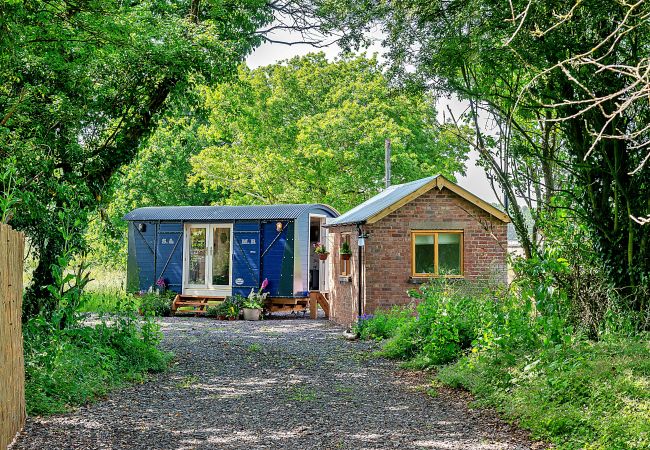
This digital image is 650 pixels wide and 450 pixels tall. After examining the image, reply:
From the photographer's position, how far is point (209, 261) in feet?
68.5

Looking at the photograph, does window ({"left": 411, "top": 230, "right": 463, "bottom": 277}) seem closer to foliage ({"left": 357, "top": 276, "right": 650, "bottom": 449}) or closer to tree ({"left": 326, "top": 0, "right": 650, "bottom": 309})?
foliage ({"left": 357, "top": 276, "right": 650, "bottom": 449})

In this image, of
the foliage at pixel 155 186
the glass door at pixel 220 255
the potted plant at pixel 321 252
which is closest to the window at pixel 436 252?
the potted plant at pixel 321 252

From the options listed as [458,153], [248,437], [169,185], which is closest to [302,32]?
[248,437]

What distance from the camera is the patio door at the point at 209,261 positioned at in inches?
819

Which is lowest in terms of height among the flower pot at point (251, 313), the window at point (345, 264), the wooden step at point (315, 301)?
the flower pot at point (251, 313)

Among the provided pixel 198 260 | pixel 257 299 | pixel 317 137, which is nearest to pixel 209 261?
pixel 198 260

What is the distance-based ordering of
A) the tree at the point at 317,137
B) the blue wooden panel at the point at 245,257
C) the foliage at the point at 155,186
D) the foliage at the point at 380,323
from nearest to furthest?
1. the foliage at the point at 380,323
2. the blue wooden panel at the point at 245,257
3. the tree at the point at 317,137
4. the foliage at the point at 155,186

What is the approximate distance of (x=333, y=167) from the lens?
88.3ft

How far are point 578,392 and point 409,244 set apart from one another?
9422 mm

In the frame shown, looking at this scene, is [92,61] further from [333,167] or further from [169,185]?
[169,185]

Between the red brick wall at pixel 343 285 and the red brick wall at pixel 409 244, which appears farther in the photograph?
the red brick wall at pixel 343 285

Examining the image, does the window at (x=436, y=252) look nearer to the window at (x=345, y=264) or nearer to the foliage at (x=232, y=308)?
the window at (x=345, y=264)

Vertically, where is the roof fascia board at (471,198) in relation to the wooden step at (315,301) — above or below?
above

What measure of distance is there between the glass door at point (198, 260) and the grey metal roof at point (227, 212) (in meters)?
0.51
